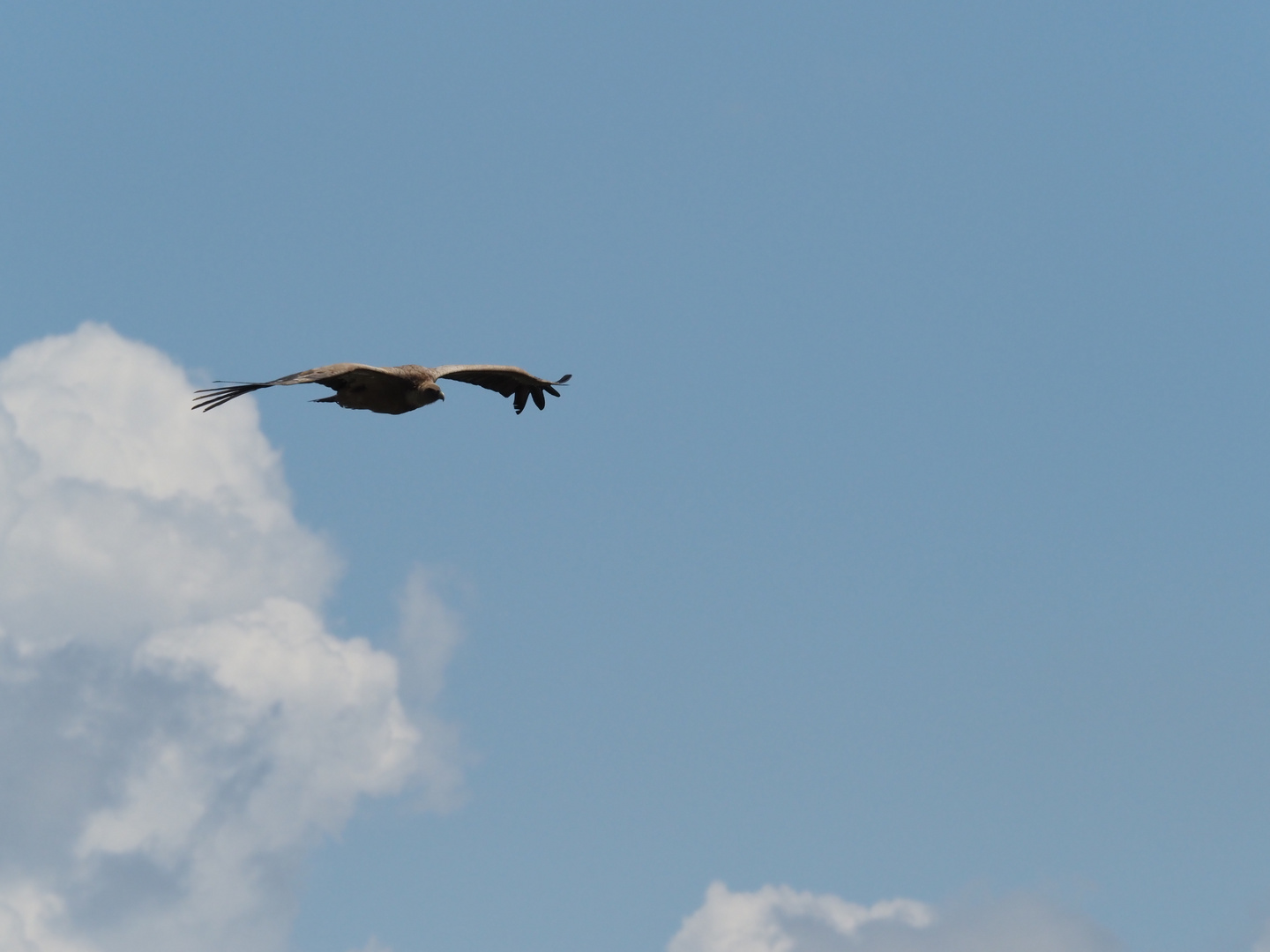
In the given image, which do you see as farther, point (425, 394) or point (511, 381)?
point (511, 381)

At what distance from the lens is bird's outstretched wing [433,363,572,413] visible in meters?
50.9

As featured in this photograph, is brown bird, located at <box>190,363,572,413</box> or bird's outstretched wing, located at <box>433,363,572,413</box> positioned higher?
bird's outstretched wing, located at <box>433,363,572,413</box>

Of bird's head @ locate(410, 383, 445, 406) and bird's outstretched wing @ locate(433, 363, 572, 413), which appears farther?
bird's outstretched wing @ locate(433, 363, 572, 413)

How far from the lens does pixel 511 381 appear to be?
52.4 meters

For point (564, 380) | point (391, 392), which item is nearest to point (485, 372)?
point (564, 380)

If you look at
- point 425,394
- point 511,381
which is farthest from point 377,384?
point 511,381

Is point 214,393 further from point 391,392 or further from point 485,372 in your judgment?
point 485,372

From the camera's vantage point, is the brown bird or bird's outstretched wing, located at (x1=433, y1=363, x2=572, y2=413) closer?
the brown bird

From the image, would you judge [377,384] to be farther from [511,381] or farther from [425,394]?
[511,381]

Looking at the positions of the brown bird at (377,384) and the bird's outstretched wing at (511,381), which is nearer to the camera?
the brown bird at (377,384)

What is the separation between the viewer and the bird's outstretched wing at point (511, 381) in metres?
50.9

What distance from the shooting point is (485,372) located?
5156cm

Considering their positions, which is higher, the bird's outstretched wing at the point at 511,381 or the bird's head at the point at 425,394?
the bird's outstretched wing at the point at 511,381

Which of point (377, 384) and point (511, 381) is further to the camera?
point (511, 381)
